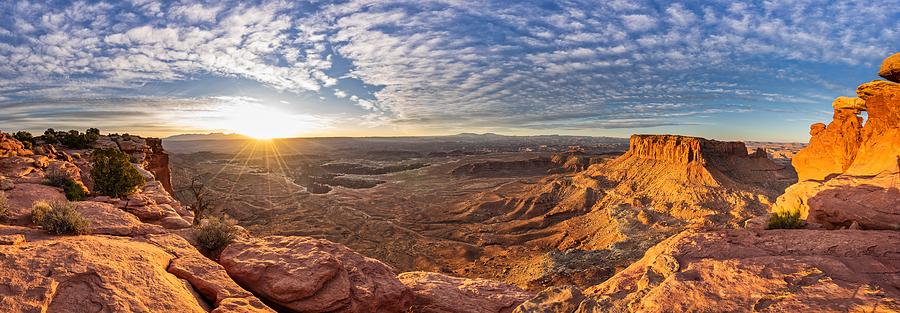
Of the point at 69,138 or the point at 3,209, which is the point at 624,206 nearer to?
the point at 3,209

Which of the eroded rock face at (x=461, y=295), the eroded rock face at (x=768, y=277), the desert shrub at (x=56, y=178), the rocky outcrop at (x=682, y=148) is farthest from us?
the rocky outcrop at (x=682, y=148)

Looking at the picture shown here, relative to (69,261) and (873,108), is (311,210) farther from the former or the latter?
(873,108)

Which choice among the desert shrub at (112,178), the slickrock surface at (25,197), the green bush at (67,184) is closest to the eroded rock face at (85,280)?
the slickrock surface at (25,197)

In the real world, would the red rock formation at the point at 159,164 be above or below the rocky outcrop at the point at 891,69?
below

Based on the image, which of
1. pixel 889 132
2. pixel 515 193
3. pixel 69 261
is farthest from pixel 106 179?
pixel 515 193

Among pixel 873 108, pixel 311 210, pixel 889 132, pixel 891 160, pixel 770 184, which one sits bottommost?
pixel 311 210

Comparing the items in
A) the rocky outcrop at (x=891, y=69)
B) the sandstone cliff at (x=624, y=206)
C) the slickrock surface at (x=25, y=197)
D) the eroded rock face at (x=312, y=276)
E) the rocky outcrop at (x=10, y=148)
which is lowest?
the sandstone cliff at (x=624, y=206)

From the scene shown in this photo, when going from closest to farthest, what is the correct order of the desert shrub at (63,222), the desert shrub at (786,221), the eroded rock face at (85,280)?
the eroded rock face at (85,280), the desert shrub at (63,222), the desert shrub at (786,221)

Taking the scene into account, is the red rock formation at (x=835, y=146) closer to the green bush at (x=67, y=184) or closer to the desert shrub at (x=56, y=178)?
the green bush at (x=67, y=184)
